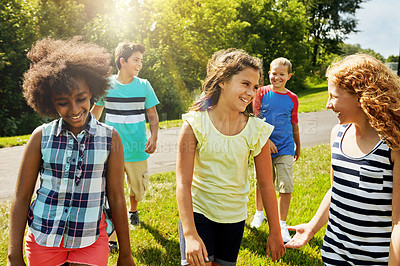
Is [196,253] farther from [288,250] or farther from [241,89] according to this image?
[288,250]

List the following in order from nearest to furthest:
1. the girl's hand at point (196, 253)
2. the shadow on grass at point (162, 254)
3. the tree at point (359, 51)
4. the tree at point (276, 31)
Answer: the girl's hand at point (196, 253)
the tree at point (359, 51)
the shadow on grass at point (162, 254)
the tree at point (276, 31)

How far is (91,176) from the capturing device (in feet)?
6.47

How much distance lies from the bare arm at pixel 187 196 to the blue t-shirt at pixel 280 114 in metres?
2.06

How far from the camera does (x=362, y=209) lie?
190cm

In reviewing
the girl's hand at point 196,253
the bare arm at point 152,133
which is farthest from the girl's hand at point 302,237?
the bare arm at point 152,133

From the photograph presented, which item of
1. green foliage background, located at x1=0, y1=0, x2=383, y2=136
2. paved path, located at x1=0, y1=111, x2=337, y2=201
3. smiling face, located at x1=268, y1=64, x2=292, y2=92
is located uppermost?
green foliage background, located at x1=0, y1=0, x2=383, y2=136

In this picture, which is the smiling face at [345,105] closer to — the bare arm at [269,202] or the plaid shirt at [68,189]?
the bare arm at [269,202]

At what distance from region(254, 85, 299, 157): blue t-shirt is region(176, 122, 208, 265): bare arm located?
6.75ft

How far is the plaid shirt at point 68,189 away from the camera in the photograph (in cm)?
190

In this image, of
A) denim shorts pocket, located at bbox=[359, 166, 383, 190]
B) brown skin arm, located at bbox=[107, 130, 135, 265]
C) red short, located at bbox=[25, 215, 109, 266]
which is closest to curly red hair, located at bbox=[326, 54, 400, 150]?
denim shorts pocket, located at bbox=[359, 166, 383, 190]

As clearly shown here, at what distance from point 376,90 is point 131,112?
2.82 m

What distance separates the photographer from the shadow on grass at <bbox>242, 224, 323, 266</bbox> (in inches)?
136

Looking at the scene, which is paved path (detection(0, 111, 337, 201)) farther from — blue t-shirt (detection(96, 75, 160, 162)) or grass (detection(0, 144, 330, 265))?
blue t-shirt (detection(96, 75, 160, 162))

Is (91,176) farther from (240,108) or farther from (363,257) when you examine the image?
(363,257)
